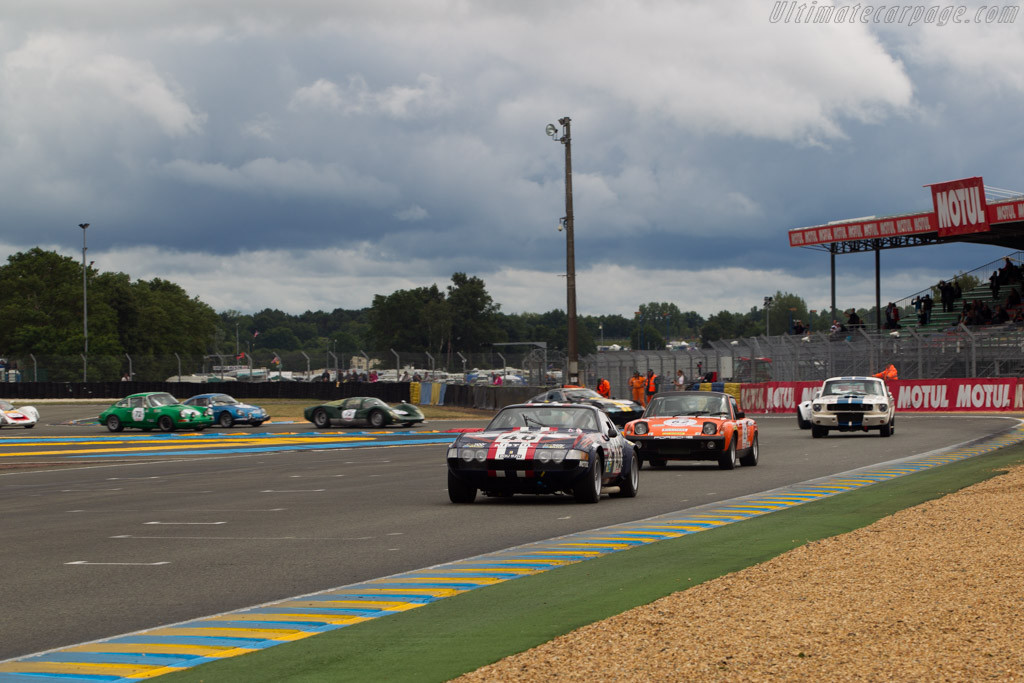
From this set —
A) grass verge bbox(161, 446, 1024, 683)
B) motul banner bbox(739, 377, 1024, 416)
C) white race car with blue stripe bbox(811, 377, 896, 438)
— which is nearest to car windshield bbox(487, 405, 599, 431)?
grass verge bbox(161, 446, 1024, 683)

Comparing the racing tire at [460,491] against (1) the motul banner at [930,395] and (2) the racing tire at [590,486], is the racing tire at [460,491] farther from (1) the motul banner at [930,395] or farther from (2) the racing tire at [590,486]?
(1) the motul banner at [930,395]

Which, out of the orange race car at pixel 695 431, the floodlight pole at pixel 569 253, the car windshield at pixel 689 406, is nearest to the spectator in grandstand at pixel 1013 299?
the floodlight pole at pixel 569 253

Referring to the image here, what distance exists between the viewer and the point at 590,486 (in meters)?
14.9

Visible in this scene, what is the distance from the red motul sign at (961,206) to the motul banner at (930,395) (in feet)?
29.9

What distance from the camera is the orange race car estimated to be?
20359 millimetres

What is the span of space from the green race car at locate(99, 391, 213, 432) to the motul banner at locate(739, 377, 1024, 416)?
20.8 metres

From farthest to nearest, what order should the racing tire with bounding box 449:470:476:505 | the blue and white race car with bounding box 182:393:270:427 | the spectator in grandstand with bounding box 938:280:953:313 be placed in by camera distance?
1. the spectator in grandstand with bounding box 938:280:953:313
2. the blue and white race car with bounding box 182:393:270:427
3. the racing tire with bounding box 449:470:476:505

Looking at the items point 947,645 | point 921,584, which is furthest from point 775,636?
point 921,584

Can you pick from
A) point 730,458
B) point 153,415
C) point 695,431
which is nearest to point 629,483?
point 695,431

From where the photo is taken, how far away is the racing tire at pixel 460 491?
15008 mm

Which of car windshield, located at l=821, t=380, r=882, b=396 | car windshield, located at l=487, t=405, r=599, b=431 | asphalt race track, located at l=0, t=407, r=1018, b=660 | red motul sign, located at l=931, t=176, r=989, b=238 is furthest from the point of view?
red motul sign, located at l=931, t=176, r=989, b=238

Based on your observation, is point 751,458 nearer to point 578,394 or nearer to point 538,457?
point 538,457

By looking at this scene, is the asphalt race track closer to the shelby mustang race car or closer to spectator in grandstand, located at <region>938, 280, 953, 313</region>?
the shelby mustang race car

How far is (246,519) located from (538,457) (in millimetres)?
3342
